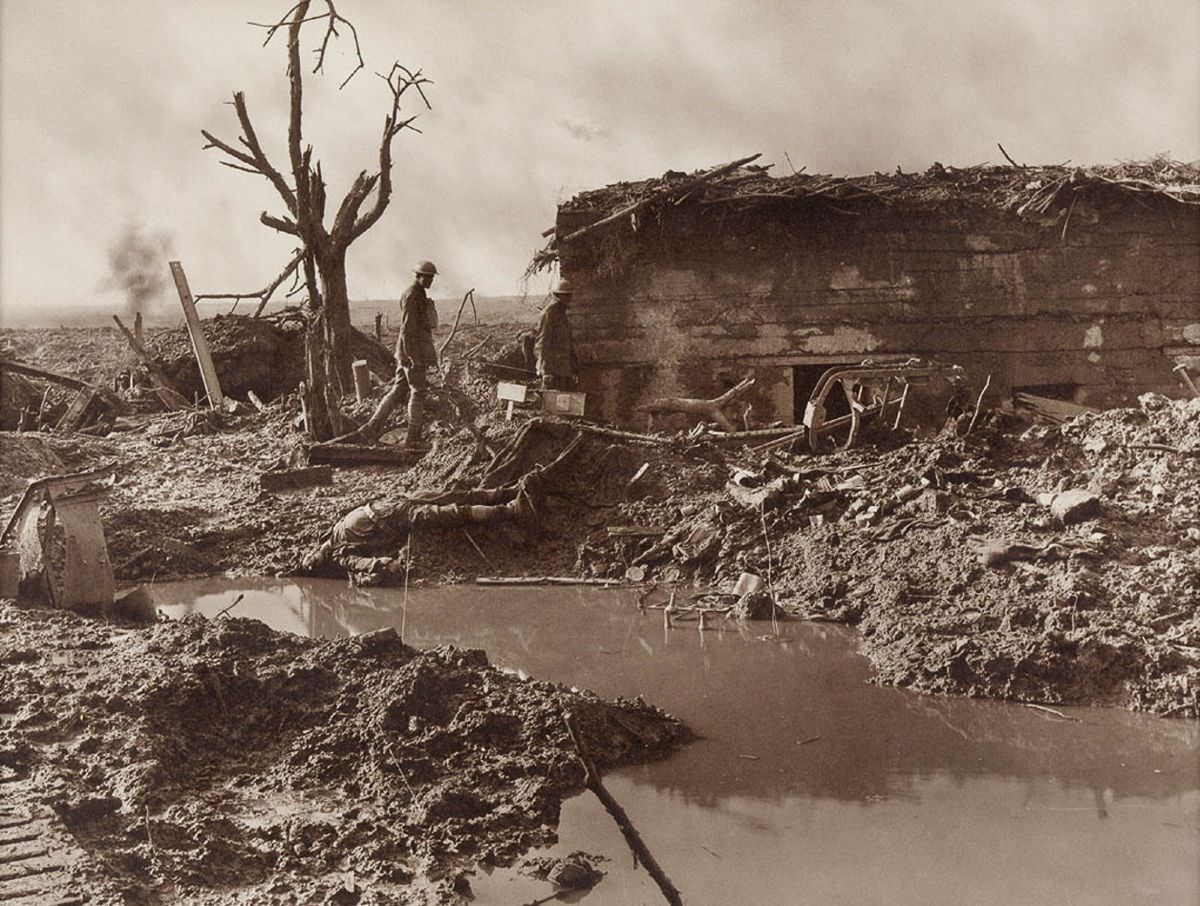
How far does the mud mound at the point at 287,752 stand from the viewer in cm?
448

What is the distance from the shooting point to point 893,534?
28.5 ft

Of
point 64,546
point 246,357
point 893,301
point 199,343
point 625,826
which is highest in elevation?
point 893,301

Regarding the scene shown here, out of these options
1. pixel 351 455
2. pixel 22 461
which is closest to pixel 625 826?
pixel 351 455

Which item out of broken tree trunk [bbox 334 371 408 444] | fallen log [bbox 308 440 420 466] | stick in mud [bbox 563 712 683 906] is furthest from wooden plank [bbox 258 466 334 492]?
stick in mud [bbox 563 712 683 906]

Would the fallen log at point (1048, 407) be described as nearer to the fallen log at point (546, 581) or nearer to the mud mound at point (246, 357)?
the fallen log at point (546, 581)

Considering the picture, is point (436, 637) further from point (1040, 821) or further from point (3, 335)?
point (3, 335)

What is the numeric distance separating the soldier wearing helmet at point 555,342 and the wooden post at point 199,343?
9652 millimetres

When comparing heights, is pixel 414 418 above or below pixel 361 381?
below

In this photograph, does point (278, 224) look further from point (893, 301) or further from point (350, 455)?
point (893, 301)

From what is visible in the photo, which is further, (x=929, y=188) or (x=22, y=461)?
(x=22, y=461)

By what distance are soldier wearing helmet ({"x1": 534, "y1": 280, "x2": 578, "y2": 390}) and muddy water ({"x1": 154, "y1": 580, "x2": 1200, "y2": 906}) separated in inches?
211

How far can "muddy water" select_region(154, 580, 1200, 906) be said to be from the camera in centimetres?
440

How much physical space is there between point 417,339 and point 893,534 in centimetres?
600

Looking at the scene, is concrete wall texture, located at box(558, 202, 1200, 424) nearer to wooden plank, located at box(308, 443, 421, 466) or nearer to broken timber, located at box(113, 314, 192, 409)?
wooden plank, located at box(308, 443, 421, 466)
